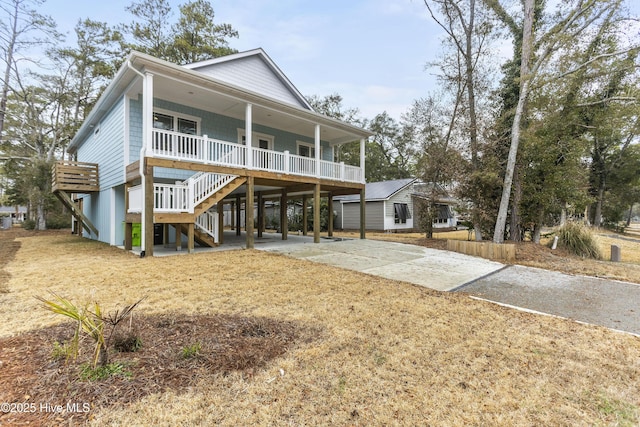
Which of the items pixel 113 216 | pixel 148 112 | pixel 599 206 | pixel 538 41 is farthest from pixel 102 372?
pixel 599 206

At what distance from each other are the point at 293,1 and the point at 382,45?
4.92 m

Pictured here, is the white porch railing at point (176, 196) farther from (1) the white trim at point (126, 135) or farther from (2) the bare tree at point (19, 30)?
(2) the bare tree at point (19, 30)

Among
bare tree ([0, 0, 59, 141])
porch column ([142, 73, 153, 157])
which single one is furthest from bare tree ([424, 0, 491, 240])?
bare tree ([0, 0, 59, 141])

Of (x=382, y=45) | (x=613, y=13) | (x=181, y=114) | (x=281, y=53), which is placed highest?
(x=281, y=53)

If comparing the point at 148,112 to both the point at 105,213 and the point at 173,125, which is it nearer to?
the point at 173,125

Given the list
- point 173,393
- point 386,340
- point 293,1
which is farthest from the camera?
point 293,1

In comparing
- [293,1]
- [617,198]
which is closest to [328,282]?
[293,1]

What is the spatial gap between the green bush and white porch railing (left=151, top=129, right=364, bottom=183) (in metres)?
8.20

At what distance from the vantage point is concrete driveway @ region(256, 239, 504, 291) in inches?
257

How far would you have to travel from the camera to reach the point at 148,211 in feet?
25.2

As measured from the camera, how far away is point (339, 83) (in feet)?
97.2

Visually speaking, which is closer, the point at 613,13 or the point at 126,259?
the point at 126,259

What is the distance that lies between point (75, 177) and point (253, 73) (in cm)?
891

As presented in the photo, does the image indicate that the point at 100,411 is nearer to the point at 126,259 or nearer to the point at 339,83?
the point at 126,259
